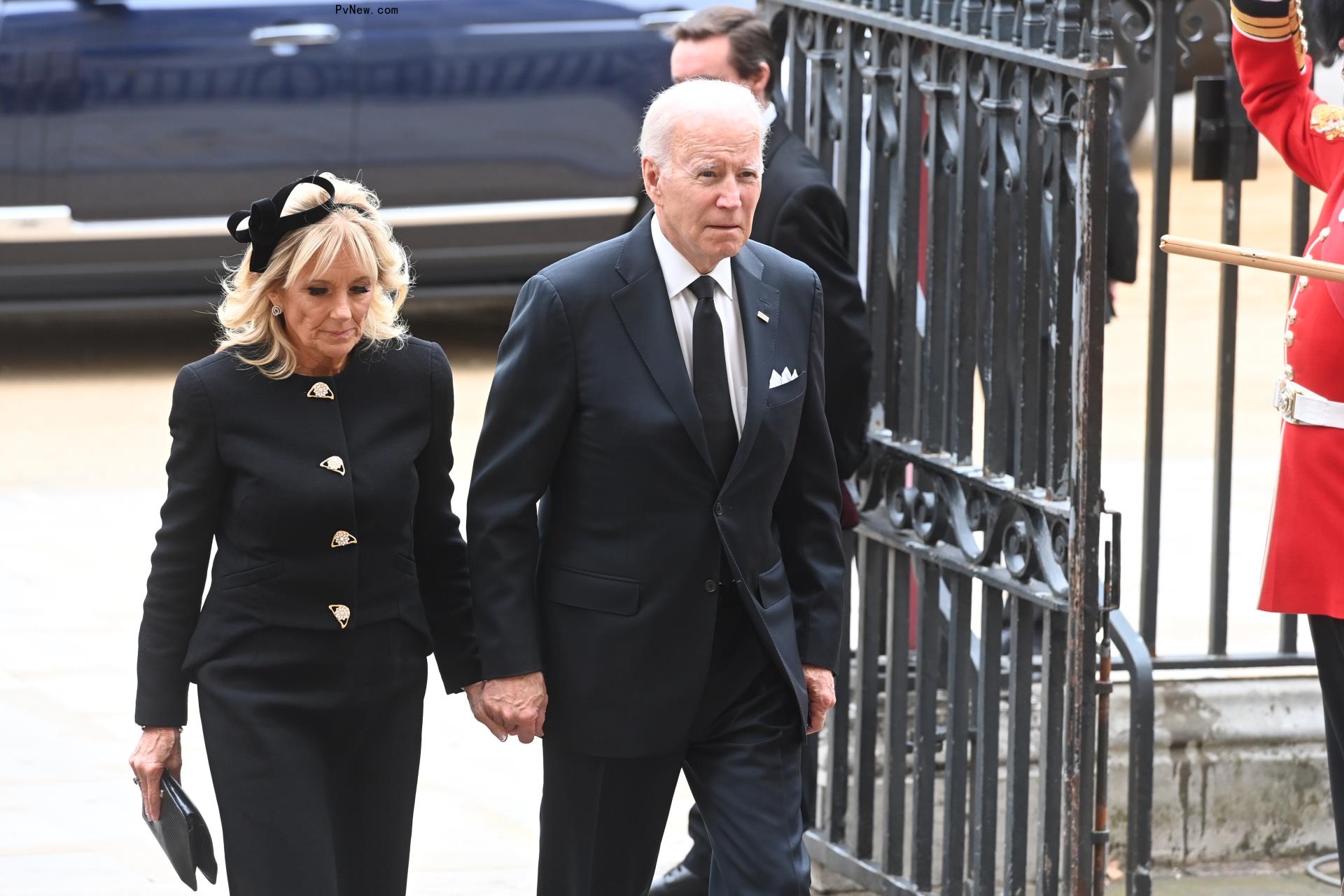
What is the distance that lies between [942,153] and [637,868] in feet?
4.89

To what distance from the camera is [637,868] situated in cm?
347

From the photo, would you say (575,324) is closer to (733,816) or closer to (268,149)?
(733,816)

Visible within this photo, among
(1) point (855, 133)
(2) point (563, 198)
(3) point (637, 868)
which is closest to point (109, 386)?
(2) point (563, 198)

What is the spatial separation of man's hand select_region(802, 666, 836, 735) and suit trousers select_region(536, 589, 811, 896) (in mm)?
74

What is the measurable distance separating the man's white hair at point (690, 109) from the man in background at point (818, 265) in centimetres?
78

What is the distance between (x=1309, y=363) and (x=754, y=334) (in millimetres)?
1077

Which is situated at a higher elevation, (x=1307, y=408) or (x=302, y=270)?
(x=302, y=270)

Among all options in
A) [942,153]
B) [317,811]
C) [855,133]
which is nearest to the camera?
[317,811]

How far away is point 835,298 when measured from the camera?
13.7ft

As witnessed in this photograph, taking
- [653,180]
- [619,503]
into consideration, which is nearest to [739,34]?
[653,180]

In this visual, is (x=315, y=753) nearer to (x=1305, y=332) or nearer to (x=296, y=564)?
(x=296, y=564)

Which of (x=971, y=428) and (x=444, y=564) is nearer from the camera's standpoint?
(x=444, y=564)

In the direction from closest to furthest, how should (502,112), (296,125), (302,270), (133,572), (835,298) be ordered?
(302,270) → (835,298) → (133,572) → (296,125) → (502,112)

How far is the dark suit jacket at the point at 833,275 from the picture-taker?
416 cm
